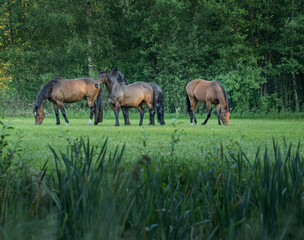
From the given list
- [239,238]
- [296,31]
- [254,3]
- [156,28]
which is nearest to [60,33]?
[156,28]

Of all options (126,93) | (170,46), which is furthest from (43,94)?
(170,46)

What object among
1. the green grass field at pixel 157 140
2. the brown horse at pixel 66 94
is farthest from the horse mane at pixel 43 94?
the green grass field at pixel 157 140

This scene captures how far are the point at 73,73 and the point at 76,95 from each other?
66.8 feet

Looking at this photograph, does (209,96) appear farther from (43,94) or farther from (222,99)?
(43,94)

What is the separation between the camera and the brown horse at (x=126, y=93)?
15.4 metres

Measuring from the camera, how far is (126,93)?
15664 mm

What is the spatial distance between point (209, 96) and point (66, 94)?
557 centimetres

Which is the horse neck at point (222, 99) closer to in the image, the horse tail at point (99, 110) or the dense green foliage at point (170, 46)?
the horse tail at point (99, 110)

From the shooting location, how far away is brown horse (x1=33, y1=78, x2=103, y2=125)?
A: 15.3 metres

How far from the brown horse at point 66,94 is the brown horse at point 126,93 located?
0.47 metres

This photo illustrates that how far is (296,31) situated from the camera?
2681 centimetres

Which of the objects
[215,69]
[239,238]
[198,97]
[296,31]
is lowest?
[239,238]

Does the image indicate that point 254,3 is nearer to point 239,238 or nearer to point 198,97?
point 198,97

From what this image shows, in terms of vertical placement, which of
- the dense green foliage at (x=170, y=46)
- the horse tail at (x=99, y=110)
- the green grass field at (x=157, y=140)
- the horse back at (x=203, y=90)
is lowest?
the green grass field at (x=157, y=140)
